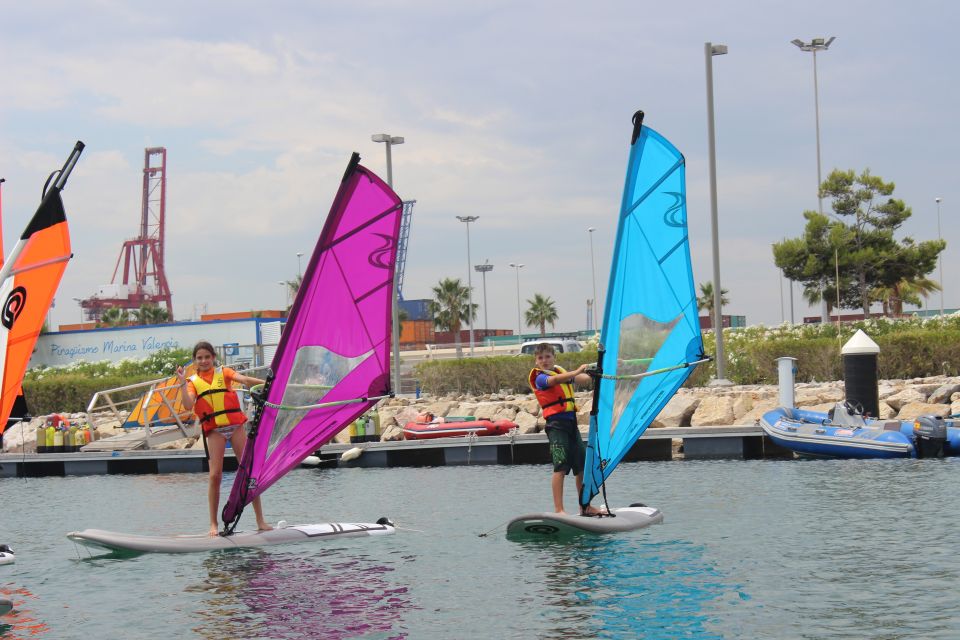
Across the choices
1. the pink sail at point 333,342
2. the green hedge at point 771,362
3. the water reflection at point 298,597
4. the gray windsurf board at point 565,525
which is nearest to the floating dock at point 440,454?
the green hedge at point 771,362

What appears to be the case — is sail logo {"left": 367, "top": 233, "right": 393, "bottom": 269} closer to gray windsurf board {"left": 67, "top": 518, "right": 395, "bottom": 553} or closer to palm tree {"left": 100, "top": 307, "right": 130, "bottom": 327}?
gray windsurf board {"left": 67, "top": 518, "right": 395, "bottom": 553}

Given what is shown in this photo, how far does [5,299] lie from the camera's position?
1106cm

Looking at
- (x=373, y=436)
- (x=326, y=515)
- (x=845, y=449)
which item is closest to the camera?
(x=326, y=515)

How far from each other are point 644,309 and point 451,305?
63.1 m

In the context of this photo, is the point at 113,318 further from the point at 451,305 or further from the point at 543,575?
the point at 543,575

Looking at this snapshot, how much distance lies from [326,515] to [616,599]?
6.50m

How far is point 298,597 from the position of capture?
29.7ft

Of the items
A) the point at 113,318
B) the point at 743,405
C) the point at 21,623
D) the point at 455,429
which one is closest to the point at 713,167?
the point at 743,405

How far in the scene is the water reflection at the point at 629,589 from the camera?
25.6 ft

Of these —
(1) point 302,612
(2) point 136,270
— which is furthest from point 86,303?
(1) point 302,612

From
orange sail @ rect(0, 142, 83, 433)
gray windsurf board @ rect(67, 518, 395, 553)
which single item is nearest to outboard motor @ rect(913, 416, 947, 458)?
gray windsurf board @ rect(67, 518, 395, 553)

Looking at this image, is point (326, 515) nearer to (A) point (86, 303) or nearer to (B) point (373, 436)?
(B) point (373, 436)

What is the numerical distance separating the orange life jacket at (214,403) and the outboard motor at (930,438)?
11.3 m

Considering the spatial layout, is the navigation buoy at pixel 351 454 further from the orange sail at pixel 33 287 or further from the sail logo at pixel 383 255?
the sail logo at pixel 383 255
